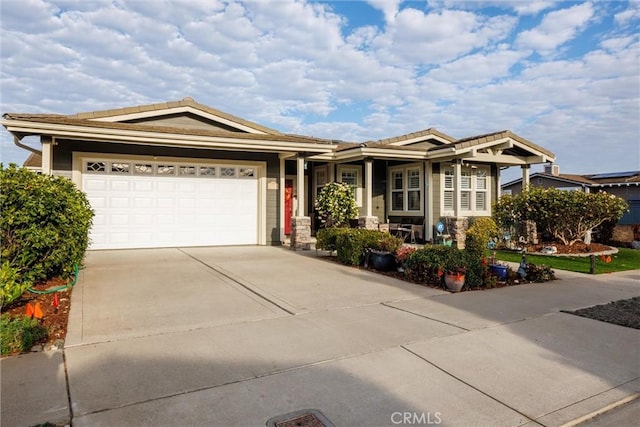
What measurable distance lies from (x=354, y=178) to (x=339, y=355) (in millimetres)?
12130

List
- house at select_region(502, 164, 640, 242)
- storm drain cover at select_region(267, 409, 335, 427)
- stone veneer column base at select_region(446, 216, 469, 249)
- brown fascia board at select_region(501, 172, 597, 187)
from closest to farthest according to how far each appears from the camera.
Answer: storm drain cover at select_region(267, 409, 335, 427) → stone veneer column base at select_region(446, 216, 469, 249) → house at select_region(502, 164, 640, 242) → brown fascia board at select_region(501, 172, 597, 187)

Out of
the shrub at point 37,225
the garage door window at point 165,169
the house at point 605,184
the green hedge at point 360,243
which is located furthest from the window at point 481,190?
the shrub at point 37,225

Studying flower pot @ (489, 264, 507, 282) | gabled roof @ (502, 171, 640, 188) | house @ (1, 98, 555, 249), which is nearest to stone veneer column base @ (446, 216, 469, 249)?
house @ (1, 98, 555, 249)

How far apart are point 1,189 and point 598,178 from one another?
29267 mm

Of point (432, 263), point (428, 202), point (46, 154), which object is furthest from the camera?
point (428, 202)

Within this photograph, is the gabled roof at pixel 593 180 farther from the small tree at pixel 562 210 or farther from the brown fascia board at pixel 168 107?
the brown fascia board at pixel 168 107

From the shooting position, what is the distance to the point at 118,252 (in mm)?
10617

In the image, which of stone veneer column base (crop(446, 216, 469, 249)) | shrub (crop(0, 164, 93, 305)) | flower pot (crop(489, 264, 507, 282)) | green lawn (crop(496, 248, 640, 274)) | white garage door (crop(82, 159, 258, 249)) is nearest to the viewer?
shrub (crop(0, 164, 93, 305))

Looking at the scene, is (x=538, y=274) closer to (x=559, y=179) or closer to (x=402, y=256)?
(x=402, y=256)

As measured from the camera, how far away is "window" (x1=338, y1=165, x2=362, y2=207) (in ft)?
50.7

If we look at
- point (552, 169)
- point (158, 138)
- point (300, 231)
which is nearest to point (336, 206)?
point (300, 231)

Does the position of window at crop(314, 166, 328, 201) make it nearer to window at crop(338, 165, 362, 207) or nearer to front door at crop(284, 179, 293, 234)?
window at crop(338, 165, 362, 207)

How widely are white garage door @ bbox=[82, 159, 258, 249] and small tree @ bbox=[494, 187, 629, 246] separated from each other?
8.20 m

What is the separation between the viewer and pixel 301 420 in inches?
110
